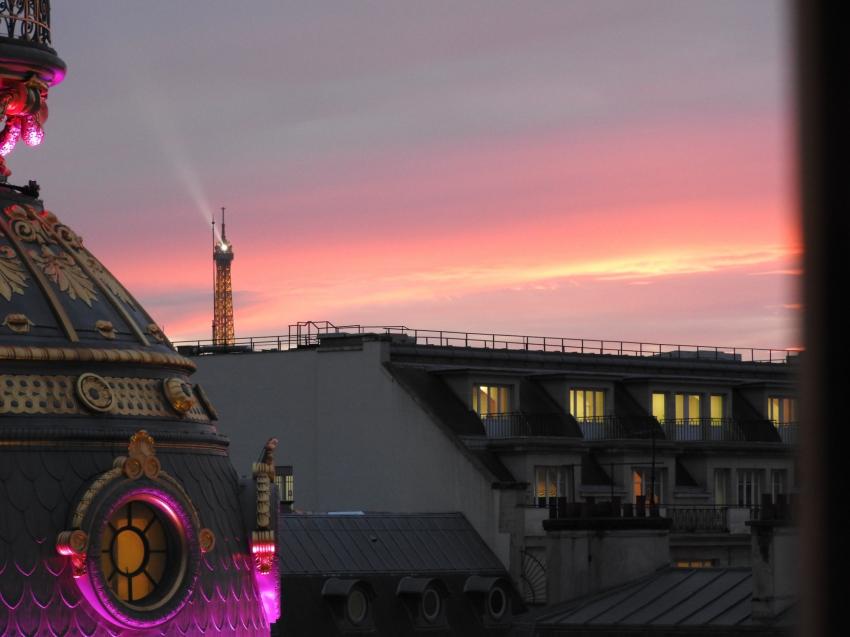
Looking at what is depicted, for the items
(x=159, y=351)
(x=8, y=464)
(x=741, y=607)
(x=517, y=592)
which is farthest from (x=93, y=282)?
(x=517, y=592)

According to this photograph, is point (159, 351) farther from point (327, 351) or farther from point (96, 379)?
point (327, 351)

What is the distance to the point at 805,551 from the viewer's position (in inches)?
106

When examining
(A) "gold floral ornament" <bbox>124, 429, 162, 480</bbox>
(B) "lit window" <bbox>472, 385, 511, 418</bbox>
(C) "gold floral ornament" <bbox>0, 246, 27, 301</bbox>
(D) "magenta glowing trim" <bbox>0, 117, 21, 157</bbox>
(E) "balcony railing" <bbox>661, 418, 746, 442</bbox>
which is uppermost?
(D) "magenta glowing trim" <bbox>0, 117, 21, 157</bbox>

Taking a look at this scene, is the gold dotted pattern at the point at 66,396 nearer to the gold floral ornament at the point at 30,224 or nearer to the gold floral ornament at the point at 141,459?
the gold floral ornament at the point at 141,459

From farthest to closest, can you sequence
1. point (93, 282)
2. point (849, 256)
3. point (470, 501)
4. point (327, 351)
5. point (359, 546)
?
point (327, 351) < point (470, 501) < point (359, 546) < point (93, 282) < point (849, 256)

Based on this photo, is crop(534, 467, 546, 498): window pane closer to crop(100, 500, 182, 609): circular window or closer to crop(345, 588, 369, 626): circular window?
crop(345, 588, 369, 626): circular window

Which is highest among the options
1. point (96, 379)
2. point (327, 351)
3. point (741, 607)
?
point (327, 351)

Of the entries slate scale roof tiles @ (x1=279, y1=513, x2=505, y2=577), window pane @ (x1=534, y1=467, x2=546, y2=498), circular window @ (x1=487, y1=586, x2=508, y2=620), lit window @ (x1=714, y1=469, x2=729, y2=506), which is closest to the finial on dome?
slate scale roof tiles @ (x1=279, y1=513, x2=505, y2=577)

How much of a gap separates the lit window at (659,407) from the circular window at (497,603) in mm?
23207

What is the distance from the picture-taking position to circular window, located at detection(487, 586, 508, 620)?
79.3 m

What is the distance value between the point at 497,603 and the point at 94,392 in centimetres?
3709

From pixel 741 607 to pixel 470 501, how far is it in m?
18.7

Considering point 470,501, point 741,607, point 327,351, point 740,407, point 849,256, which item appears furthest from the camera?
point 740,407

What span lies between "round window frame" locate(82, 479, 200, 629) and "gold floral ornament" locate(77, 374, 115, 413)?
2.11 metres
